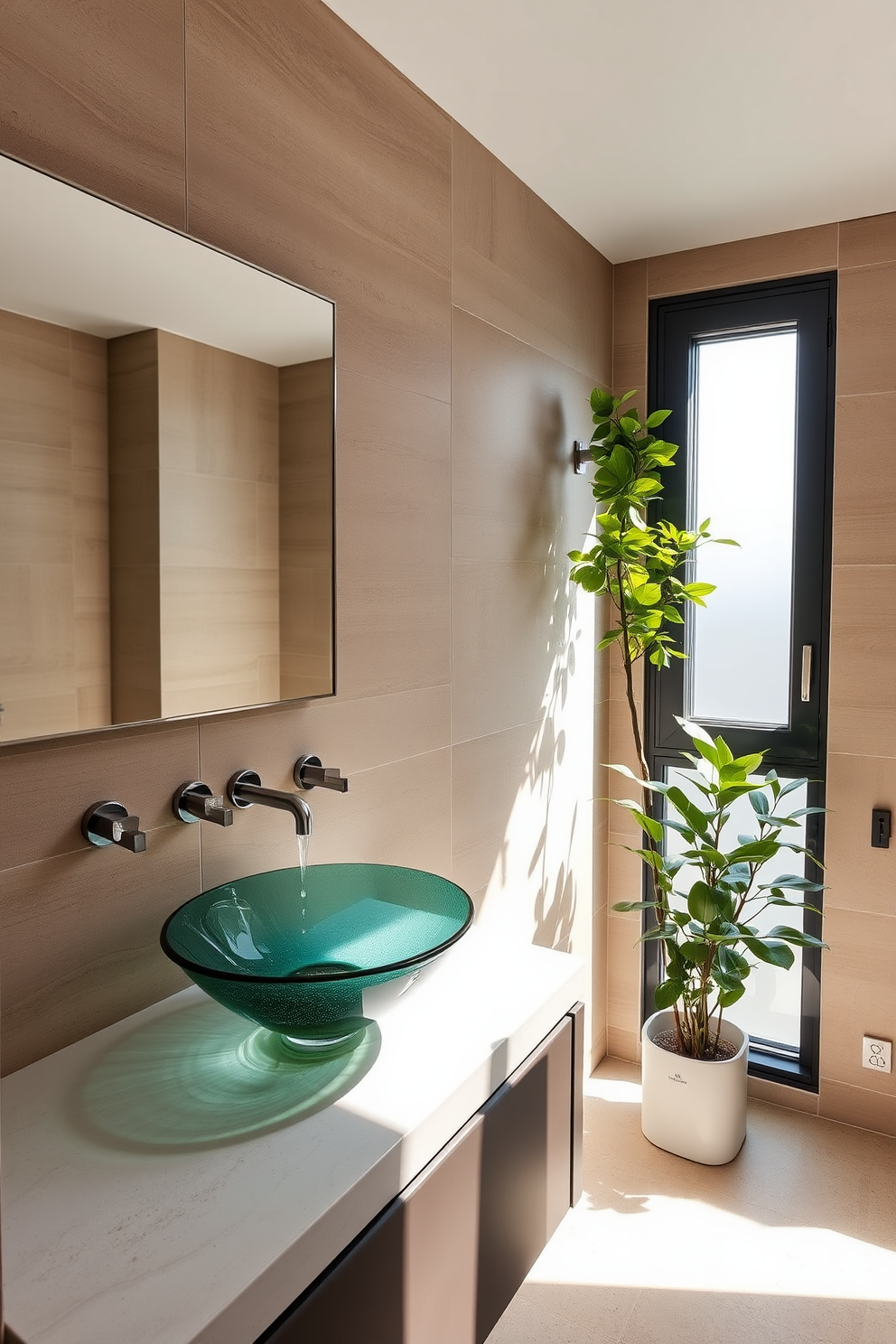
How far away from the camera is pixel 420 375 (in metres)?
→ 1.82

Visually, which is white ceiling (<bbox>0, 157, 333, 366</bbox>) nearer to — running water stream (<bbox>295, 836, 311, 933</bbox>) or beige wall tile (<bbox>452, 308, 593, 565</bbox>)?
beige wall tile (<bbox>452, 308, 593, 565</bbox>)

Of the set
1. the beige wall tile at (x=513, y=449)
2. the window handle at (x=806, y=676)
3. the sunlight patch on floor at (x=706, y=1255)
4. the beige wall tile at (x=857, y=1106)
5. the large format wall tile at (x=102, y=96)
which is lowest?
the sunlight patch on floor at (x=706, y=1255)

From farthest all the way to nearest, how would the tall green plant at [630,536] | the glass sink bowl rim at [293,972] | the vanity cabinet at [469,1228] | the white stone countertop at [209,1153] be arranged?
the tall green plant at [630,536] → the glass sink bowl rim at [293,972] → the vanity cabinet at [469,1228] → the white stone countertop at [209,1153]

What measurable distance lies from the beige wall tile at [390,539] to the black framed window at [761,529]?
1062 mm

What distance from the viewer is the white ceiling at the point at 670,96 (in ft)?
5.17

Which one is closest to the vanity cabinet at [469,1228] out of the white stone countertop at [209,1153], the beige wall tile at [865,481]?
the white stone countertop at [209,1153]

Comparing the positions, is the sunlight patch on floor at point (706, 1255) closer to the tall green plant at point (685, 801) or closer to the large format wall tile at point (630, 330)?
the tall green plant at point (685, 801)

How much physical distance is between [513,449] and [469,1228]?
163cm

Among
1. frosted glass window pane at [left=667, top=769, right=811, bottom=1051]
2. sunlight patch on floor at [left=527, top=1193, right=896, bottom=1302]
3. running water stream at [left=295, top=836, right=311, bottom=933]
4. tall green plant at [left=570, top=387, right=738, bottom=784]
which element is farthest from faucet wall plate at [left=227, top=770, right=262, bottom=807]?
frosted glass window pane at [left=667, top=769, right=811, bottom=1051]

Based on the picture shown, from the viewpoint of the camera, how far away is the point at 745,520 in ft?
8.68

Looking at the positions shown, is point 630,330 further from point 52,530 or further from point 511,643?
point 52,530

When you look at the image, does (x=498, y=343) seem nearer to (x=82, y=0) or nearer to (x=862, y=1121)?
(x=82, y=0)

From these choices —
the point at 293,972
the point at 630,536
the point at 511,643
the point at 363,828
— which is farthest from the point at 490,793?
the point at 293,972

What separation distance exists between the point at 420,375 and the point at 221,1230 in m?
1.48
